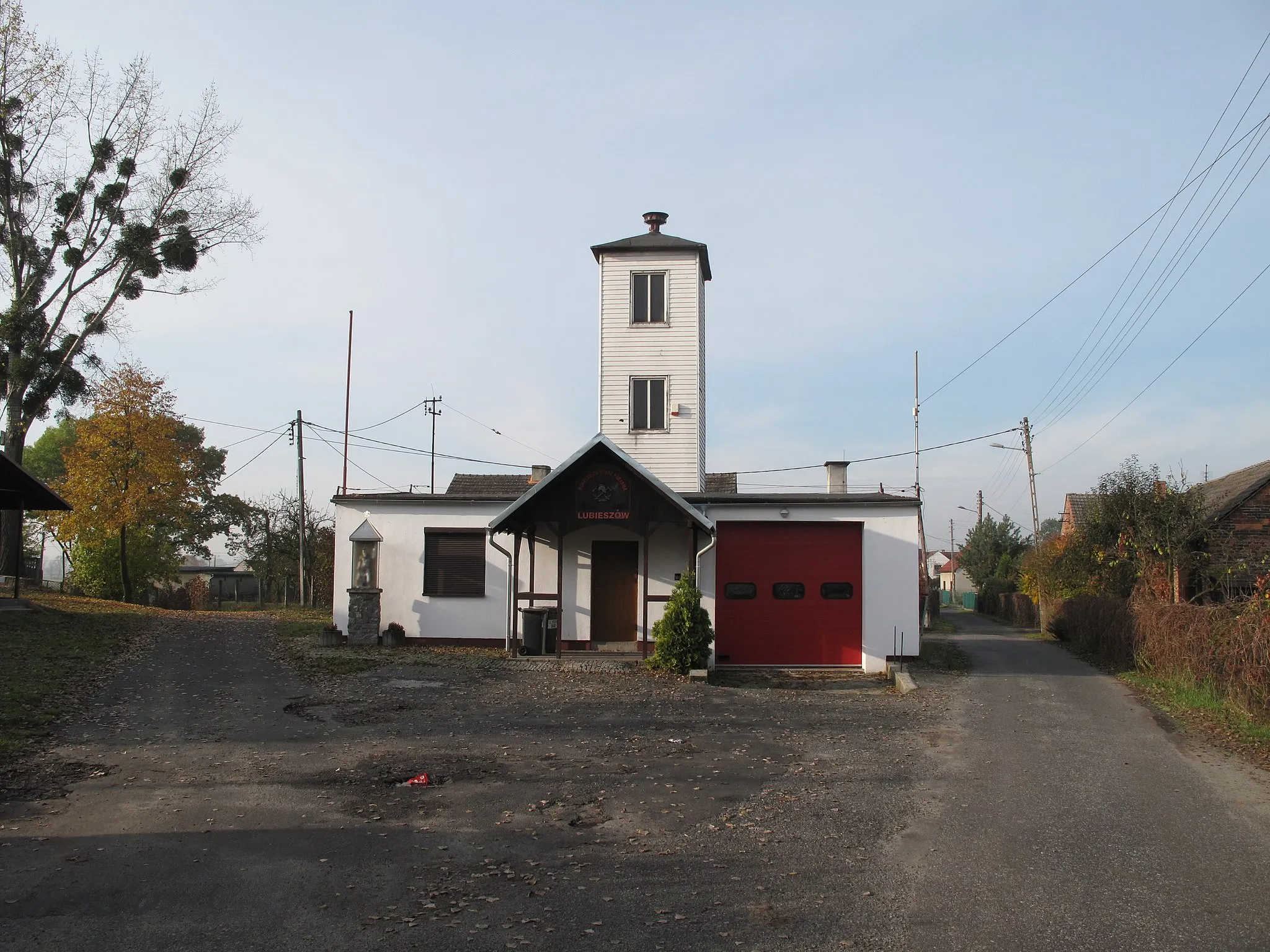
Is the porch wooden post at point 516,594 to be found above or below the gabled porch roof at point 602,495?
below

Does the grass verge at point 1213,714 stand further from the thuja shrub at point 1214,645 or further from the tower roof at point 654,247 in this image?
the tower roof at point 654,247

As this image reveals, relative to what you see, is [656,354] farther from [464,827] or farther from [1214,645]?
[464,827]

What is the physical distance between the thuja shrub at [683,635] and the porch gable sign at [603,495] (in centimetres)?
189

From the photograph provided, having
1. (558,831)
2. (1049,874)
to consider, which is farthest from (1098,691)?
(558,831)

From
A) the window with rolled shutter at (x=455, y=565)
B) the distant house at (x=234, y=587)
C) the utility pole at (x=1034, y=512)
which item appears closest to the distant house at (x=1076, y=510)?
the utility pole at (x=1034, y=512)

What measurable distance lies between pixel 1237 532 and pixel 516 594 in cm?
1935

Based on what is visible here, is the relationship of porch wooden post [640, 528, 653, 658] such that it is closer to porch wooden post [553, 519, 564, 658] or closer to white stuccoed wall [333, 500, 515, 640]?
porch wooden post [553, 519, 564, 658]

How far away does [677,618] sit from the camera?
54.8ft

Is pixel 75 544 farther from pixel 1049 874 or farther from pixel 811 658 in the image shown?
pixel 1049 874

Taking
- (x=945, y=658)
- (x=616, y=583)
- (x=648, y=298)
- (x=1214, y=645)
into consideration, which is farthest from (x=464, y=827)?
(x=648, y=298)

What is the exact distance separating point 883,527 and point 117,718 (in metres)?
13.1

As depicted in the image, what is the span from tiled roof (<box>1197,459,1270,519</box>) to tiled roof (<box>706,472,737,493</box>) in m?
12.6

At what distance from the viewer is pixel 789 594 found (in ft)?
62.4

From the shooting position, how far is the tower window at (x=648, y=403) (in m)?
23.0
